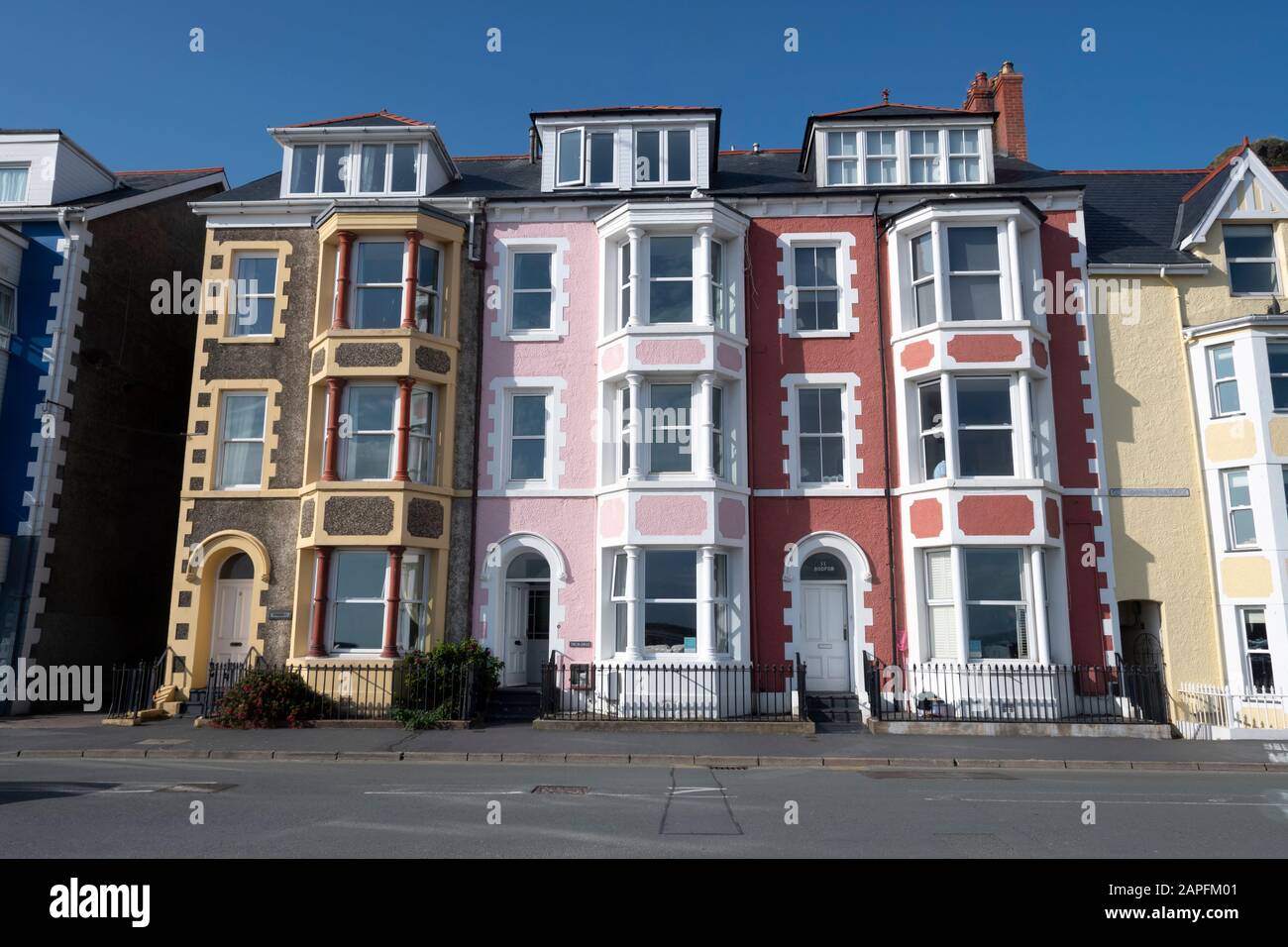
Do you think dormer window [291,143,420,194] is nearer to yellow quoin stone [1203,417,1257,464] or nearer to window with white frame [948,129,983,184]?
window with white frame [948,129,983,184]

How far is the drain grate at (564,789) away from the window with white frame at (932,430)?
37.2ft

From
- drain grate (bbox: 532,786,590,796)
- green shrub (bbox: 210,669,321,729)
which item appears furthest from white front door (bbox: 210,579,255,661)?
drain grate (bbox: 532,786,590,796)

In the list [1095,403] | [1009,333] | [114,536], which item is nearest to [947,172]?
[1009,333]

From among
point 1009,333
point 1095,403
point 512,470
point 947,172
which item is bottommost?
point 512,470

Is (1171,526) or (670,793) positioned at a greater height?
(1171,526)

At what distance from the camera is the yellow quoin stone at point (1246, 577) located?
18.7 m

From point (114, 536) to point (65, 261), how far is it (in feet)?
21.6

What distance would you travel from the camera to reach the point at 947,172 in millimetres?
21891

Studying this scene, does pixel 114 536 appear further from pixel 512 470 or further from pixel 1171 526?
pixel 1171 526

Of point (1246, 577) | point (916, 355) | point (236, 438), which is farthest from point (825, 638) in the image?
point (236, 438)

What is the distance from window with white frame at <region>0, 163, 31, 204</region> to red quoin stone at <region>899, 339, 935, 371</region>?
2165 centimetres

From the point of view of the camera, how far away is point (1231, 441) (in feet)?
64.1
